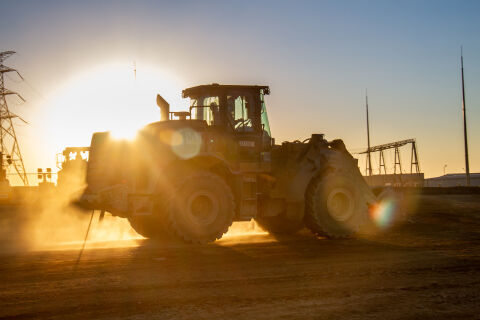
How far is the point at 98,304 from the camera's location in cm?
484

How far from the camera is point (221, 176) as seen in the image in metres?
10.6

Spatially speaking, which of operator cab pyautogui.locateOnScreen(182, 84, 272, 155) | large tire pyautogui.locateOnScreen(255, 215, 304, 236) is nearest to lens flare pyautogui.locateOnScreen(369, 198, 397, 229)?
large tire pyautogui.locateOnScreen(255, 215, 304, 236)

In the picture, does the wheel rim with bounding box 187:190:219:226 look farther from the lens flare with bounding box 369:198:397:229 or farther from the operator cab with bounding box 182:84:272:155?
the lens flare with bounding box 369:198:397:229

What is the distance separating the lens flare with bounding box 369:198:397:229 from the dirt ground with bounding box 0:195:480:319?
2353 mm

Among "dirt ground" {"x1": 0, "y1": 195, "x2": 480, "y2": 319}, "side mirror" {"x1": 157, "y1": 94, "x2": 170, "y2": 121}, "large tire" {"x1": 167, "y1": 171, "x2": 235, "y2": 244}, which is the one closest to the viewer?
"dirt ground" {"x1": 0, "y1": 195, "x2": 480, "y2": 319}

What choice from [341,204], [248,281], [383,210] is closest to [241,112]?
[341,204]

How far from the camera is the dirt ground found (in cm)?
454

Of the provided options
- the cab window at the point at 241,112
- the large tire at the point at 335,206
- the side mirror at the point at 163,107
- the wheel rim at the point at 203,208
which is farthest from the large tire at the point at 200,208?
the large tire at the point at 335,206

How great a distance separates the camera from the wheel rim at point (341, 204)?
11.5m

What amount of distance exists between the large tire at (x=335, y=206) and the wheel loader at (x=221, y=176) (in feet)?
0.08

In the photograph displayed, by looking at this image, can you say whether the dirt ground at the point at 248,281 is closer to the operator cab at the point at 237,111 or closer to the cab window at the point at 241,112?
the operator cab at the point at 237,111

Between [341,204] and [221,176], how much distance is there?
10.7 ft

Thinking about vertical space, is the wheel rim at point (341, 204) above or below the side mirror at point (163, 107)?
below

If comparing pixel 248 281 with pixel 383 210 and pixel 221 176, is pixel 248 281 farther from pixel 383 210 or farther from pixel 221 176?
pixel 383 210
